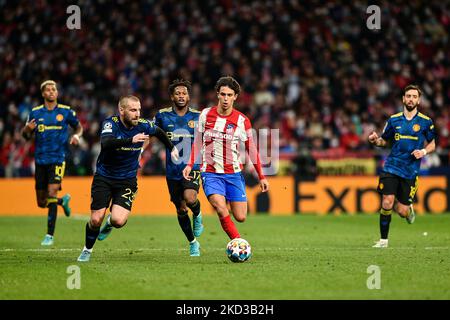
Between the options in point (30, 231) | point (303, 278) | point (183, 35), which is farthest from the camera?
point (183, 35)

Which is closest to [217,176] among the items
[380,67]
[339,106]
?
[339,106]

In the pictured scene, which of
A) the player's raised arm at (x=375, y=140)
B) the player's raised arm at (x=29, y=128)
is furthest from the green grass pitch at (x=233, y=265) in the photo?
the player's raised arm at (x=29, y=128)

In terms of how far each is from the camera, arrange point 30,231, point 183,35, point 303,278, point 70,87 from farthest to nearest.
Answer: point 183,35
point 70,87
point 30,231
point 303,278

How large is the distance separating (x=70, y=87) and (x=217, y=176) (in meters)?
17.2

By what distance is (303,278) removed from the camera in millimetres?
9812

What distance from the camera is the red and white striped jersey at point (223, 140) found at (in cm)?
1167

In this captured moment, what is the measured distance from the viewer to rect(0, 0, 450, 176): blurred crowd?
27.2 meters

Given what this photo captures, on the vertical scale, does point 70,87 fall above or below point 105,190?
above

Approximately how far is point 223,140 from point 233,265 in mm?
1715

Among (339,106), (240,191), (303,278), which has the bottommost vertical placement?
(303,278)

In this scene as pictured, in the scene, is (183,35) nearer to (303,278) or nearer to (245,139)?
(245,139)

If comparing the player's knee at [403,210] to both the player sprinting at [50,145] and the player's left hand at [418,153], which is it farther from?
the player sprinting at [50,145]

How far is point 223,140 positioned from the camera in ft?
38.3

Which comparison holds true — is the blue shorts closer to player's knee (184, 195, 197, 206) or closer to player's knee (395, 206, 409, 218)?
player's knee (184, 195, 197, 206)
